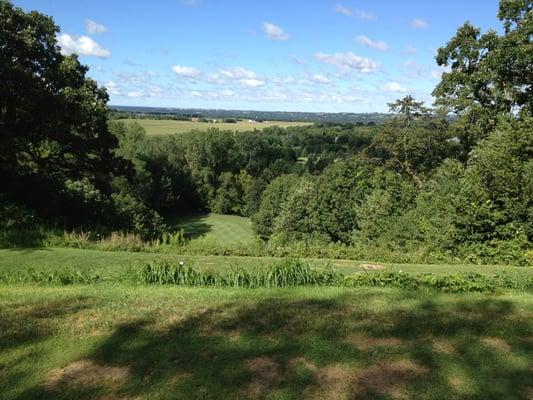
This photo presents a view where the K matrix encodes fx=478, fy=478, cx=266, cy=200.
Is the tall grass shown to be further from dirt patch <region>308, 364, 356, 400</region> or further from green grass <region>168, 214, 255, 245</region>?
green grass <region>168, 214, 255, 245</region>

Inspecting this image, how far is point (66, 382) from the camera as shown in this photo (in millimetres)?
4562

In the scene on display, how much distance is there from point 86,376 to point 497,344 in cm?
446

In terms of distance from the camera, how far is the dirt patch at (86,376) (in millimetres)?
4539

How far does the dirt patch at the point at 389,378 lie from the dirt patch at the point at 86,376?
90.6 inches

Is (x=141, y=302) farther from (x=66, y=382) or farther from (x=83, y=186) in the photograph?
(x=83, y=186)

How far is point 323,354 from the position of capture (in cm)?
509

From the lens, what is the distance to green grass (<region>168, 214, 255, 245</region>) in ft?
200

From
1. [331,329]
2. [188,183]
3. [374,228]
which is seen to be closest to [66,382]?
[331,329]

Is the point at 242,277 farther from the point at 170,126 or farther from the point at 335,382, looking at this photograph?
the point at 170,126

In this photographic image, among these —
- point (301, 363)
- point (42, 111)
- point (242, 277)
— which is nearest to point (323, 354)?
point (301, 363)

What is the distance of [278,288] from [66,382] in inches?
149

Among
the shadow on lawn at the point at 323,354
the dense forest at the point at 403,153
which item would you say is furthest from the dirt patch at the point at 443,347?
the dense forest at the point at 403,153

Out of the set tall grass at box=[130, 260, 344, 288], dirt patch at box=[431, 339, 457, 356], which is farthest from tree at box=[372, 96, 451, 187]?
dirt patch at box=[431, 339, 457, 356]

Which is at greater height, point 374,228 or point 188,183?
point 374,228
